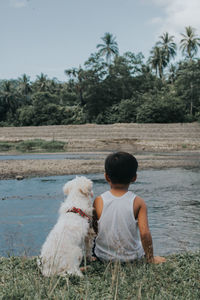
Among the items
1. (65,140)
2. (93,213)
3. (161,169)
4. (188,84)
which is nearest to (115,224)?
(93,213)

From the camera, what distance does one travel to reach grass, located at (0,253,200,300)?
2760 millimetres

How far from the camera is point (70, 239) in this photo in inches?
131

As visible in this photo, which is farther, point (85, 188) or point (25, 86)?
point (25, 86)

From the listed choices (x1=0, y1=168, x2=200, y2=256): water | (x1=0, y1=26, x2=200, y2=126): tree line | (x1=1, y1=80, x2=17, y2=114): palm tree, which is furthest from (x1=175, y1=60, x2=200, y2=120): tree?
(x1=0, y1=168, x2=200, y2=256): water

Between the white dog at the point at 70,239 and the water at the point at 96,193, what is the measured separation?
0.94 metres

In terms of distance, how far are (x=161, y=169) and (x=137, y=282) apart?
18.9 metres

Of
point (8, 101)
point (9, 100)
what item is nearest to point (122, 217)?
point (9, 100)

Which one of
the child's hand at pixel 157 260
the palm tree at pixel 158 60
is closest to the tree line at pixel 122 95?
the palm tree at pixel 158 60

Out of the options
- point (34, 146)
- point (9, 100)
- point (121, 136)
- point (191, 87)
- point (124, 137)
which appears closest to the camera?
point (34, 146)

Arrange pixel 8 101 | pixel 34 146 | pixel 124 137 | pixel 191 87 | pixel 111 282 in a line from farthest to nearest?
pixel 8 101, pixel 191 87, pixel 124 137, pixel 34 146, pixel 111 282

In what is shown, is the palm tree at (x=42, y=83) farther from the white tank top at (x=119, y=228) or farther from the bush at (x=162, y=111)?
the white tank top at (x=119, y=228)

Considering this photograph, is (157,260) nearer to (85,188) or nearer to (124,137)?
(85,188)

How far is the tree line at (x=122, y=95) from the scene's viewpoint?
48.5 m

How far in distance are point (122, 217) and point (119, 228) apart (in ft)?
0.36
